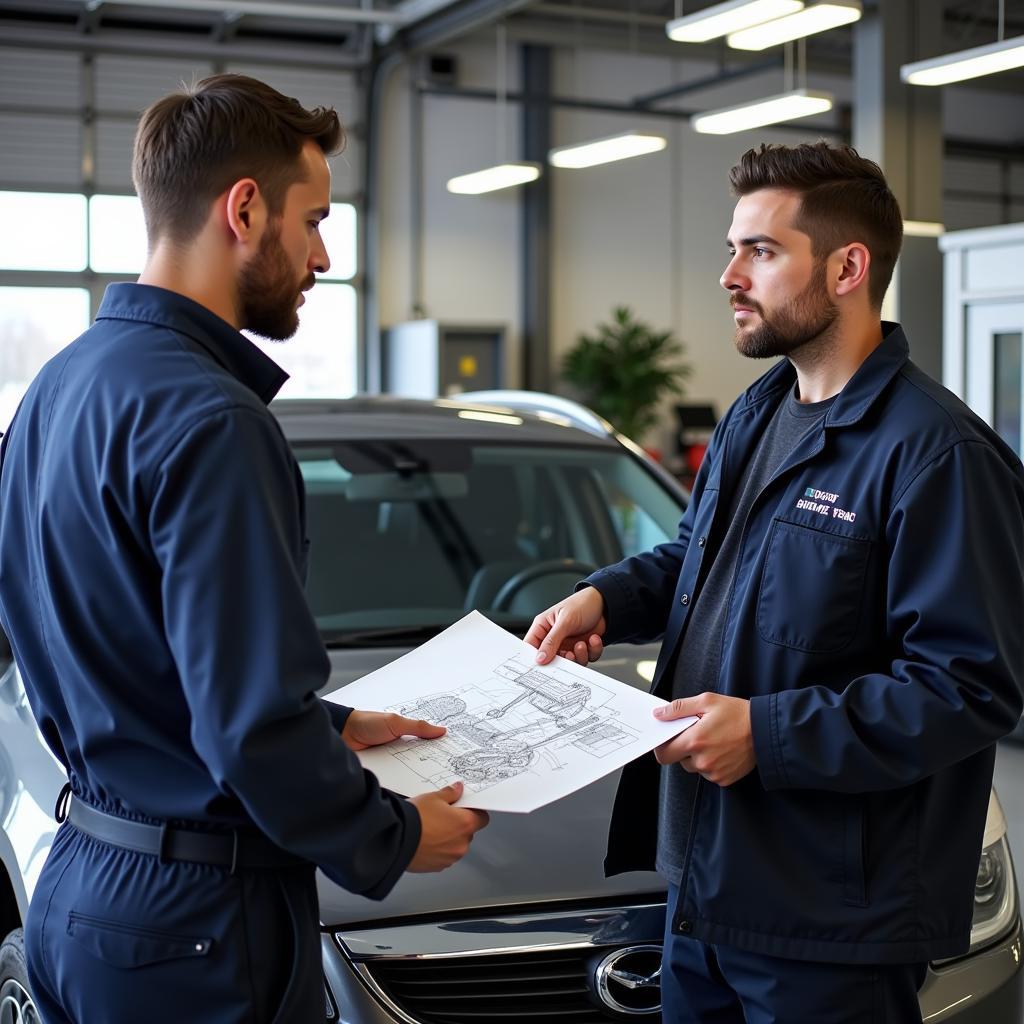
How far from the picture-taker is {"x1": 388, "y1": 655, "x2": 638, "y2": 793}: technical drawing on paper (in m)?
1.57

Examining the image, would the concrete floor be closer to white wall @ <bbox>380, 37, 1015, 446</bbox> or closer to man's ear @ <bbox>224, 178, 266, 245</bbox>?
man's ear @ <bbox>224, 178, 266, 245</bbox>

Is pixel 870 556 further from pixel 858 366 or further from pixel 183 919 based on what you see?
pixel 183 919

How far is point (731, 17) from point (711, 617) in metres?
5.40

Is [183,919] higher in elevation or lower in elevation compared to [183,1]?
lower

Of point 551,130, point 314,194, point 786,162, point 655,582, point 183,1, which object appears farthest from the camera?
point 551,130

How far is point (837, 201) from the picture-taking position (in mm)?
1719

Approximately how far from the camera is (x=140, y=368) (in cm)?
130

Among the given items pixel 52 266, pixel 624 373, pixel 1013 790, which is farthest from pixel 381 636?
pixel 624 373

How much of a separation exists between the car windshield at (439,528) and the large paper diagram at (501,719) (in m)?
0.88

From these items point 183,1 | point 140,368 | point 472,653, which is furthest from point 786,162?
point 183,1

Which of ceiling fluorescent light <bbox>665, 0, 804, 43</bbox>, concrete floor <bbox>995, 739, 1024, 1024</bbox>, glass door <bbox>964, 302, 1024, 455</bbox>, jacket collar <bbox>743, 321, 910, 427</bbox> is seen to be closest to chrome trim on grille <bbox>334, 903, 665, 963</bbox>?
jacket collar <bbox>743, 321, 910, 427</bbox>

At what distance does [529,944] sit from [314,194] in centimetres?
106

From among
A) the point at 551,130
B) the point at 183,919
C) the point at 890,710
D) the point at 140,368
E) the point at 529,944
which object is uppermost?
the point at 551,130

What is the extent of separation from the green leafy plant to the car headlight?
11145 mm
